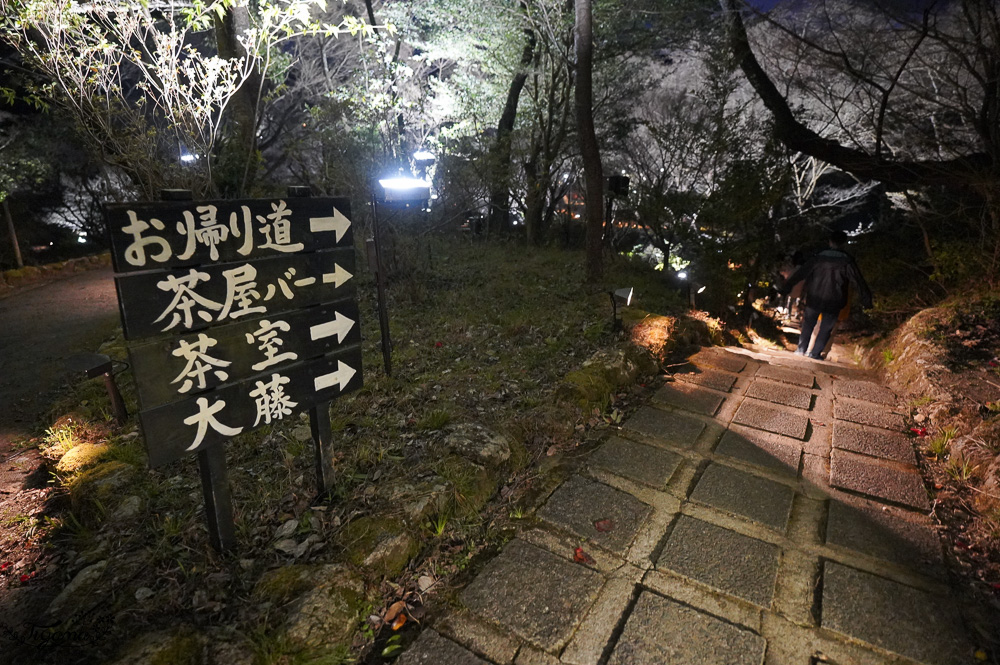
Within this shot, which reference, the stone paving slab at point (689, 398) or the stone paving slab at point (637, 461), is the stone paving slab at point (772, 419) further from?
the stone paving slab at point (637, 461)

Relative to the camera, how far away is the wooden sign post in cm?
242

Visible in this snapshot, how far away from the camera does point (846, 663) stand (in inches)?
98.3

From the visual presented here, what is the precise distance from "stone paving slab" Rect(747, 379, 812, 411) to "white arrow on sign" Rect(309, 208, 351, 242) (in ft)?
15.1

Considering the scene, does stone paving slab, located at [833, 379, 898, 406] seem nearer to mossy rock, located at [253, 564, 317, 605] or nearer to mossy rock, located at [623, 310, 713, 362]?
mossy rock, located at [623, 310, 713, 362]

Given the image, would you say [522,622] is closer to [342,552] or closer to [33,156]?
[342,552]

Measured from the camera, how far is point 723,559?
124 inches

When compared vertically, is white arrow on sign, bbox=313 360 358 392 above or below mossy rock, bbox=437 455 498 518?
above

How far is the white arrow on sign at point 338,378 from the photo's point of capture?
321 cm

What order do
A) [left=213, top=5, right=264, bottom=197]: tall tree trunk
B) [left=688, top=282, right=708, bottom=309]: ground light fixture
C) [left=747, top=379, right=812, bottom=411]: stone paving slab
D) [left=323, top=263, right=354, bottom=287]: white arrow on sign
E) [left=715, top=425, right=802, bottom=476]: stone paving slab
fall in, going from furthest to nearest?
[left=688, top=282, right=708, bottom=309]: ground light fixture → [left=213, top=5, right=264, bottom=197]: tall tree trunk → [left=747, top=379, right=812, bottom=411]: stone paving slab → [left=715, top=425, right=802, bottom=476]: stone paving slab → [left=323, top=263, right=354, bottom=287]: white arrow on sign

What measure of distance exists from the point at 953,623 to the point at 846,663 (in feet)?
2.45

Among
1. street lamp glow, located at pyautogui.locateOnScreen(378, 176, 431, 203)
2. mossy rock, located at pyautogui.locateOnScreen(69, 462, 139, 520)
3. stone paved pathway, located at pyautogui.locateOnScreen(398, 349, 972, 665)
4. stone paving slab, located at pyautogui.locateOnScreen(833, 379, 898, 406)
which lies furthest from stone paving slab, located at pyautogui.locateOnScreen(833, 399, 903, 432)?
mossy rock, located at pyautogui.locateOnScreen(69, 462, 139, 520)

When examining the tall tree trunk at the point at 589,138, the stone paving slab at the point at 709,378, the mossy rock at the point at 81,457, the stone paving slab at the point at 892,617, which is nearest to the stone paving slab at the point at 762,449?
the stone paving slab at the point at 709,378

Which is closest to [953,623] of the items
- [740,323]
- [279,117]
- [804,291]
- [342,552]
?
[342,552]

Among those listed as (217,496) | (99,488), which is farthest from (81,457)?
(217,496)
